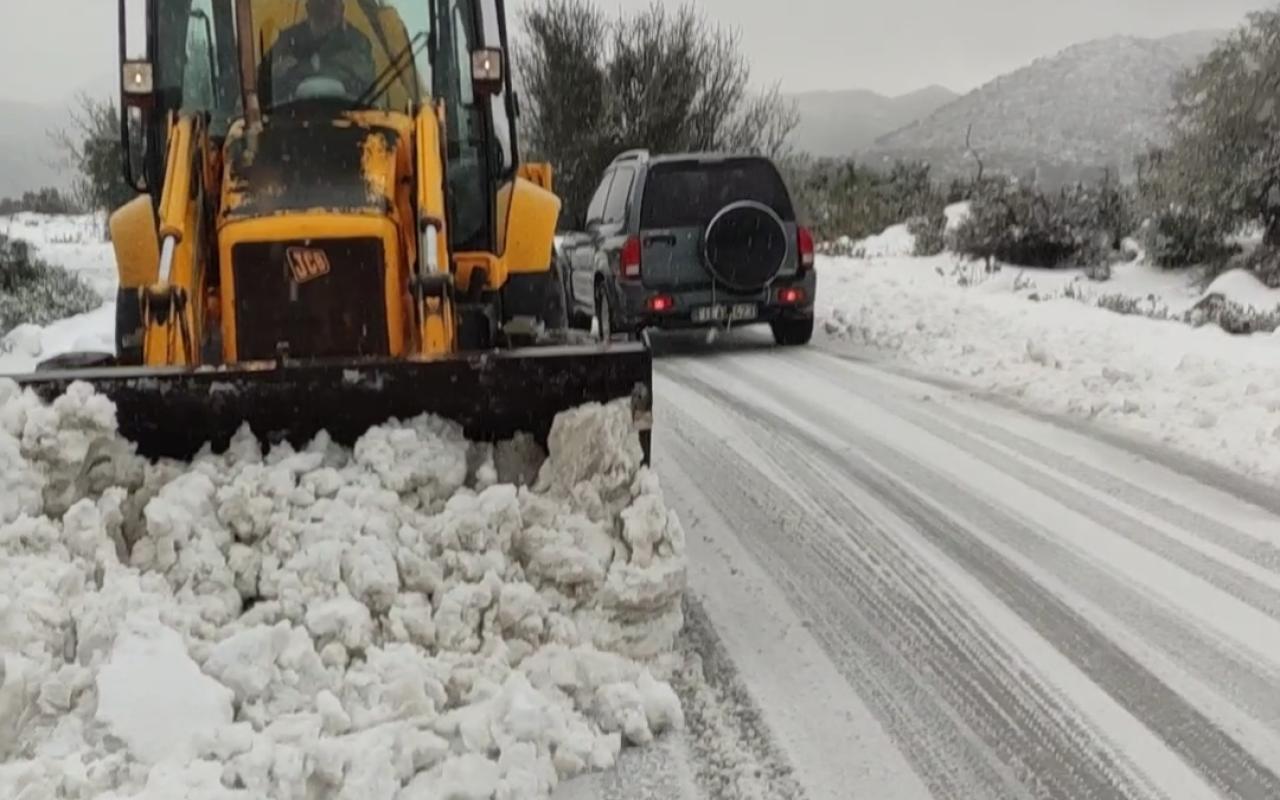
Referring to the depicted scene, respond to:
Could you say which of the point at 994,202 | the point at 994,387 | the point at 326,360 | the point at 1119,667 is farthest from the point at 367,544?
the point at 994,202

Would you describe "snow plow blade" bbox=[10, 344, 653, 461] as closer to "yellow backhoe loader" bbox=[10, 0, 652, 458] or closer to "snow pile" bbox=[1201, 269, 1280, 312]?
"yellow backhoe loader" bbox=[10, 0, 652, 458]

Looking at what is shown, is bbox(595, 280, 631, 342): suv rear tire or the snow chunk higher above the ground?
bbox(595, 280, 631, 342): suv rear tire

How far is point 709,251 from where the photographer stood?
11289 mm

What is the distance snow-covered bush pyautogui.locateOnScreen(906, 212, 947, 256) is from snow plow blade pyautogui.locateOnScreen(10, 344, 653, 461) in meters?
16.8

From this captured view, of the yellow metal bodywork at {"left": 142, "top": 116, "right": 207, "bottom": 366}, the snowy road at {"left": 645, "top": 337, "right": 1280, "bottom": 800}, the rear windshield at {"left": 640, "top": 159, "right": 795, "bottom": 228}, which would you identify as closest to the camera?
the snowy road at {"left": 645, "top": 337, "right": 1280, "bottom": 800}

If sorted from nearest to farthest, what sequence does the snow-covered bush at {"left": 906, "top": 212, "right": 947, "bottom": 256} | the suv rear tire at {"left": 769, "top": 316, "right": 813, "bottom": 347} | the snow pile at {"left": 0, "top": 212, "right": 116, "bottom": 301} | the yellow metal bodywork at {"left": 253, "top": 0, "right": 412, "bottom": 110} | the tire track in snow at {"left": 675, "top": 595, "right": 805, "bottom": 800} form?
the tire track in snow at {"left": 675, "top": 595, "right": 805, "bottom": 800}, the yellow metal bodywork at {"left": 253, "top": 0, "right": 412, "bottom": 110}, the suv rear tire at {"left": 769, "top": 316, "right": 813, "bottom": 347}, the snow pile at {"left": 0, "top": 212, "right": 116, "bottom": 301}, the snow-covered bush at {"left": 906, "top": 212, "right": 947, "bottom": 256}

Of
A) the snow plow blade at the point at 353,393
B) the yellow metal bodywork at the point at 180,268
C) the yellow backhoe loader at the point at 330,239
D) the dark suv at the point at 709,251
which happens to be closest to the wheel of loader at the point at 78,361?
the yellow backhoe loader at the point at 330,239

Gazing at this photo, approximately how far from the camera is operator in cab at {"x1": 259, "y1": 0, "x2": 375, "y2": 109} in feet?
17.4

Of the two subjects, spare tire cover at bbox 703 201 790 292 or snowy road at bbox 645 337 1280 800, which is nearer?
snowy road at bbox 645 337 1280 800

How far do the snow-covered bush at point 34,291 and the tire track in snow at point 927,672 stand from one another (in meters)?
9.68

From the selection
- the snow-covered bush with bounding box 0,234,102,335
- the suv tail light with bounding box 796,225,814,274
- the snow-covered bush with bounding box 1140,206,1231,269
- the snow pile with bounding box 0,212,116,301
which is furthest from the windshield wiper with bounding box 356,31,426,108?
the snow-covered bush with bounding box 1140,206,1231,269

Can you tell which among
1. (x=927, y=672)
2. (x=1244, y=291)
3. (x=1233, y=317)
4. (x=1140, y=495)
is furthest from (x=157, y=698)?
(x=1244, y=291)

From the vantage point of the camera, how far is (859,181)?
3038 cm

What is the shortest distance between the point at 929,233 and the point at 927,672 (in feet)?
Answer: 58.8
